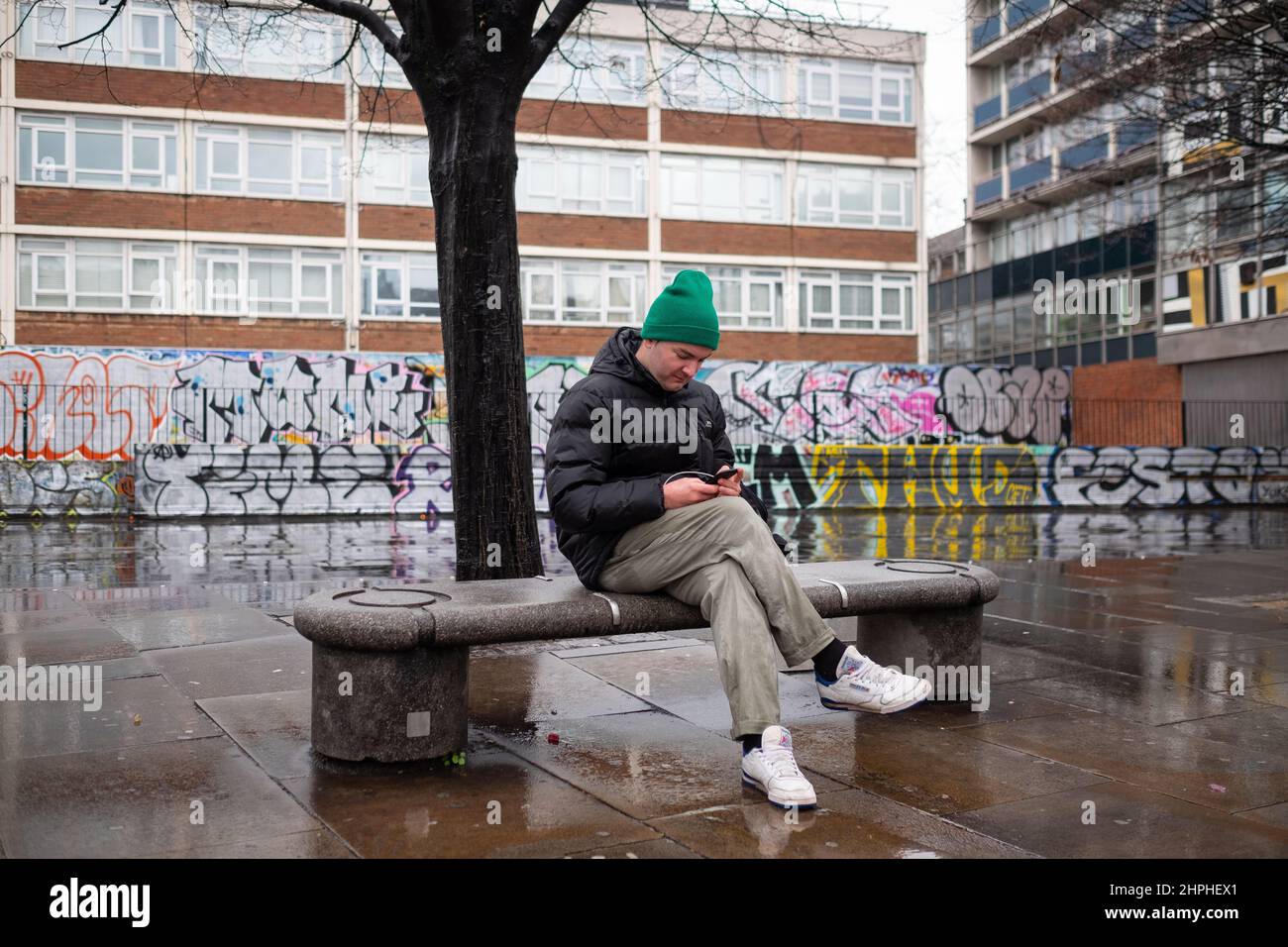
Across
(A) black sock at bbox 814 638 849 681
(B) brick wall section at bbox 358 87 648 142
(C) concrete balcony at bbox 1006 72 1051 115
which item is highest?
(C) concrete balcony at bbox 1006 72 1051 115

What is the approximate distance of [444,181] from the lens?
6191mm

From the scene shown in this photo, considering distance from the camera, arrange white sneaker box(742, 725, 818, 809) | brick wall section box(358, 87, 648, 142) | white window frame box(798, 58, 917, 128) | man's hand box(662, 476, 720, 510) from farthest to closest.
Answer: white window frame box(798, 58, 917, 128) < brick wall section box(358, 87, 648, 142) < man's hand box(662, 476, 720, 510) < white sneaker box(742, 725, 818, 809)

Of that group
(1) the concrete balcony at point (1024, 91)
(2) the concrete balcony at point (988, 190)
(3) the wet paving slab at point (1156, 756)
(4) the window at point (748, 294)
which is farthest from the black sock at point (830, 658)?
(2) the concrete balcony at point (988, 190)

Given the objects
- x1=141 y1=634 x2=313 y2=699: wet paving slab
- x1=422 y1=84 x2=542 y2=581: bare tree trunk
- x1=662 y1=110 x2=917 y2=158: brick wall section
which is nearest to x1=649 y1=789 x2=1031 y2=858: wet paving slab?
x1=141 y1=634 x2=313 y2=699: wet paving slab

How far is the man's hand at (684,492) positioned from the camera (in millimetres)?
3943

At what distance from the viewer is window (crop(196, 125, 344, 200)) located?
29016 mm

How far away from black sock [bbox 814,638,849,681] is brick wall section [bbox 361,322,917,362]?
25.2 metres

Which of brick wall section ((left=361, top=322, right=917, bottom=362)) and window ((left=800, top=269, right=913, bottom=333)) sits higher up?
window ((left=800, top=269, right=913, bottom=333))

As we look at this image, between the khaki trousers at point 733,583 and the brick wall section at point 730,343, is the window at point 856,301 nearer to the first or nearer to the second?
the brick wall section at point 730,343

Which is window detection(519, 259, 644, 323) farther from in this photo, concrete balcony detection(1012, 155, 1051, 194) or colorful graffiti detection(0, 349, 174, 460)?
concrete balcony detection(1012, 155, 1051, 194)

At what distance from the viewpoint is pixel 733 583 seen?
380 centimetres

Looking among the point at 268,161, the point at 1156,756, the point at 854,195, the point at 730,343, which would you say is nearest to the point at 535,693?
the point at 1156,756

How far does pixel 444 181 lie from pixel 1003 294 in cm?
4069
